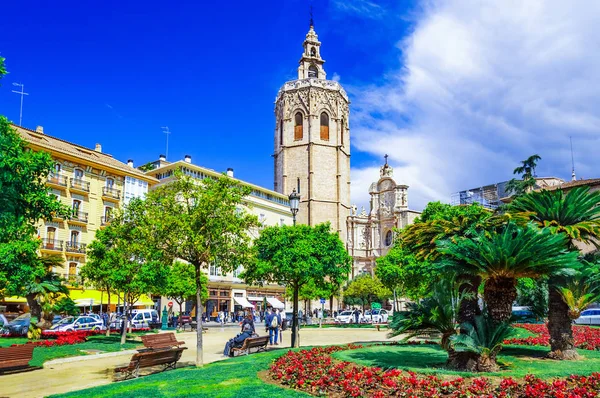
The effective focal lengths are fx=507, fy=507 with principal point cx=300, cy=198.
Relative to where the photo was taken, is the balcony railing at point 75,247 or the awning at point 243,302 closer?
the balcony railing at point 75,247

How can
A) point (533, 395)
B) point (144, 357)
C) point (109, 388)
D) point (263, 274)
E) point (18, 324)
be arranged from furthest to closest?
point (18, 324) → point (263, 274) → point (144, 357) → point (109, 388) → point (533, 395)

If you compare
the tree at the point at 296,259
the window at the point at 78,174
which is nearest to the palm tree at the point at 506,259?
the tree at the point at 296,259

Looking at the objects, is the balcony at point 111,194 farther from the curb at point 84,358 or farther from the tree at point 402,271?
the curb at point 84,358

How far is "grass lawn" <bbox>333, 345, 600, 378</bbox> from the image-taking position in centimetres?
958

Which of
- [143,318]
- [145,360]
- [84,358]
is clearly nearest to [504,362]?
[145,360]

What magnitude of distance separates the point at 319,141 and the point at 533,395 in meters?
62.3

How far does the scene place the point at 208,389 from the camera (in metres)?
9.48

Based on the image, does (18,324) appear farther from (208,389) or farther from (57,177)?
(208,389)

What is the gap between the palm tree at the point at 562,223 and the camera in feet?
40.2

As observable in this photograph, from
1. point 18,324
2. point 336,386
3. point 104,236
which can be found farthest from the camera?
point 18,324

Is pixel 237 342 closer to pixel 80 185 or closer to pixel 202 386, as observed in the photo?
pixel 202 386

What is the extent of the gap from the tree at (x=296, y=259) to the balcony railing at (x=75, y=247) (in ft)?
78.9

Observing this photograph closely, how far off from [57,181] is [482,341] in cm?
3548

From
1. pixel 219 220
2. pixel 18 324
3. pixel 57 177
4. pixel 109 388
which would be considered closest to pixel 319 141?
pixel 57 177
